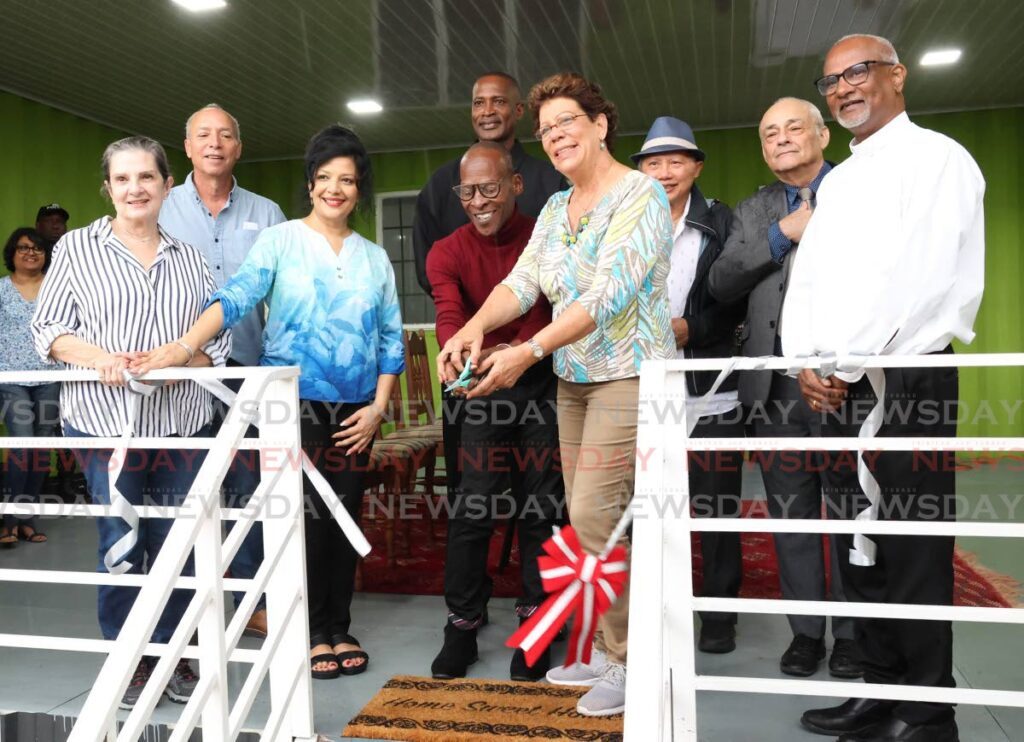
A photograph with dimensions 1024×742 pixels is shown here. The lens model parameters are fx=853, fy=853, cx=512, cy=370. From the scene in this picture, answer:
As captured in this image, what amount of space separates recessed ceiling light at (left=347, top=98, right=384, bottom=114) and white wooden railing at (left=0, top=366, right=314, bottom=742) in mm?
4518

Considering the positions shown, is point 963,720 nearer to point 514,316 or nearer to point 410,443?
point 514,316

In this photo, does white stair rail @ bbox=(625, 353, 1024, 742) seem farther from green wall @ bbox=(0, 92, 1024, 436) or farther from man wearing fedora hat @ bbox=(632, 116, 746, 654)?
green wall @ bbox=(0, 92, 1024, 436)

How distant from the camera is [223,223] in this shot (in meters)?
2.51

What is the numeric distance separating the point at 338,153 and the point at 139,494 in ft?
3.27

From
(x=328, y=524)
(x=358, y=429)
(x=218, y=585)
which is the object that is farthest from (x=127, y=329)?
(x=218, y=585)

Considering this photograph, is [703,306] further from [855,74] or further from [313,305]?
[313,305]

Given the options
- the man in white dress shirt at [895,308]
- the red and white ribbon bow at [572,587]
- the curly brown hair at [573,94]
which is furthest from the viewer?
the curly brown hair at [573,94]

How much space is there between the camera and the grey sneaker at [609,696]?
1.98 meters

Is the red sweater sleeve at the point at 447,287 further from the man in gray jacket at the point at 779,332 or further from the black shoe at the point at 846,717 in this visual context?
the black shoe at the point at 846,717

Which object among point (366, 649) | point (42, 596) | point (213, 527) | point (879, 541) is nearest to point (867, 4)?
point (879, 541)

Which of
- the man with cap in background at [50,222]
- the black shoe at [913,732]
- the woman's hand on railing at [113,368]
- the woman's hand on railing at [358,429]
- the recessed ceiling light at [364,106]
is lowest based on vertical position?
the black shoe at [913,732]

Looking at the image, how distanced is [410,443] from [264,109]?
3.67 m

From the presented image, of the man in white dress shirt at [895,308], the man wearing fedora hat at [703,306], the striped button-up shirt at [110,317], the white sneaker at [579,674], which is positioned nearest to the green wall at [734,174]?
the man wearing fedora hat at [703,306]

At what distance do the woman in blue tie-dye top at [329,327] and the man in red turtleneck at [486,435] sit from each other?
210 mm
